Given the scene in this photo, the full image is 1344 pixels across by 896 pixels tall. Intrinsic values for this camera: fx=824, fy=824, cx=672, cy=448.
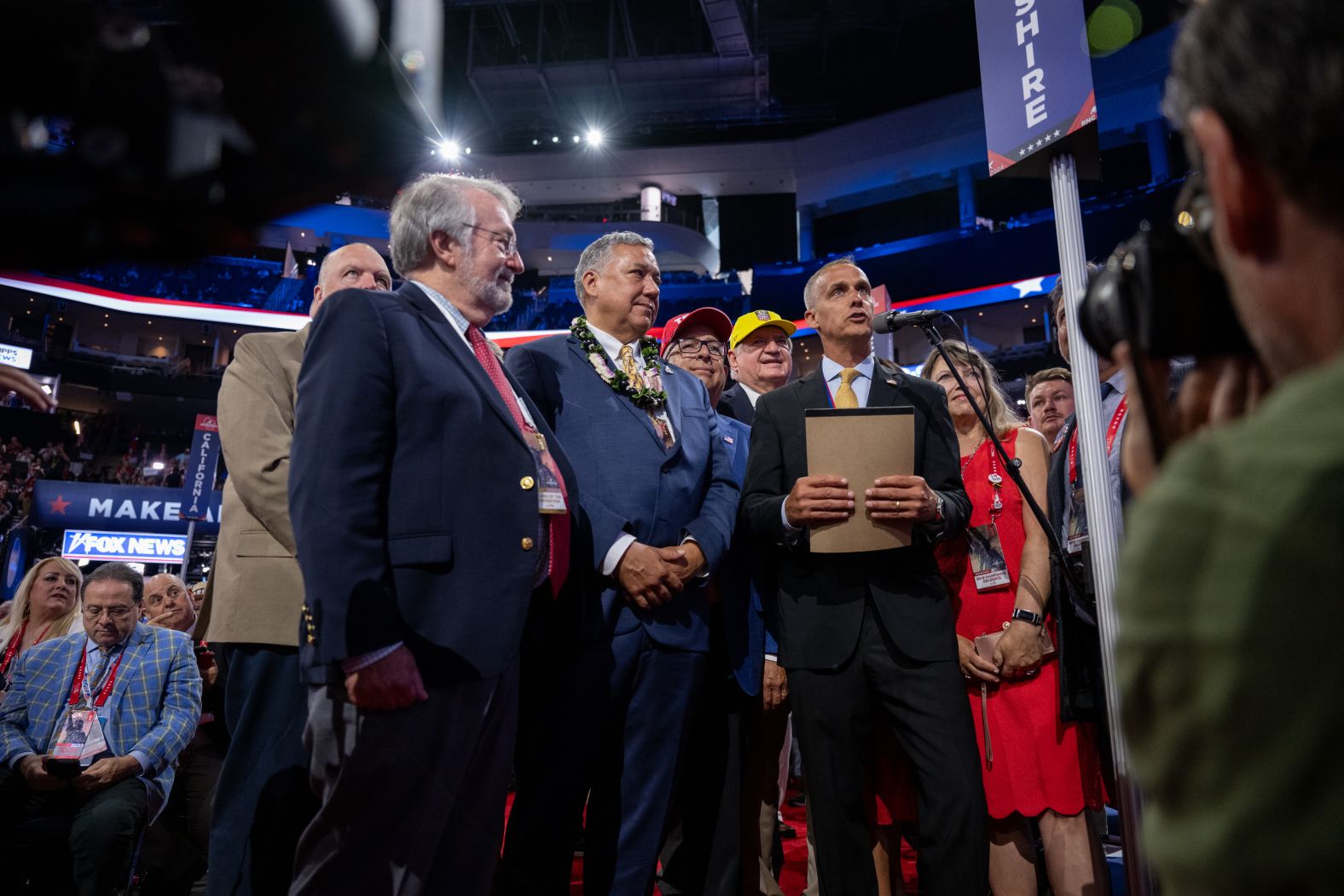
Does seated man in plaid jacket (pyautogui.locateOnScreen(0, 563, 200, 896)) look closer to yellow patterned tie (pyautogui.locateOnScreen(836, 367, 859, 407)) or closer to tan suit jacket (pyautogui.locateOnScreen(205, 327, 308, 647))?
tan suit jacket (pyautogui.locateOnScreen(205, 327, 308, 647))

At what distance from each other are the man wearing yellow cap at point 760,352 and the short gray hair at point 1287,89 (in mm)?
3486

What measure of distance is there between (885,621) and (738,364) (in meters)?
2.15

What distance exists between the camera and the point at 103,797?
3092 mm

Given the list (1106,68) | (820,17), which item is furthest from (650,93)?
(1106,68)

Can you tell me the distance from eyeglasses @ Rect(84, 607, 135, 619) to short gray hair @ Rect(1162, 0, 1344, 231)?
13.6 ft

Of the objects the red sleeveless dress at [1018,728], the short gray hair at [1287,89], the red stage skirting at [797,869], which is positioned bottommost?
the red stage skirting at [797,869]

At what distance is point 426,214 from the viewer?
2090 millimetres

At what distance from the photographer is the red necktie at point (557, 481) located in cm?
197

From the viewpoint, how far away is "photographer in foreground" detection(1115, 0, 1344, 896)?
0.41 m

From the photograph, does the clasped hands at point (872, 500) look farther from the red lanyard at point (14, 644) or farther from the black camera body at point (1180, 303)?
the red lanyard at point (14, 644)

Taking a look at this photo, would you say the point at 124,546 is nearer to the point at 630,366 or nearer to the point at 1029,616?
the point at 630,366

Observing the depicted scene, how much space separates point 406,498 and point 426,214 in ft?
2.62

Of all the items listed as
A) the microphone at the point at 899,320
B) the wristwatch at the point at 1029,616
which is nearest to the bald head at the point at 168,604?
the microphone at the point at 899,320

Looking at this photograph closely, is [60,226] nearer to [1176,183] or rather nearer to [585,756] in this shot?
[585,756]
